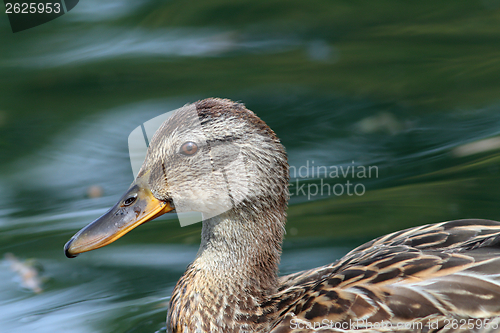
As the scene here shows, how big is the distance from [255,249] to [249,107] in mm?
2902

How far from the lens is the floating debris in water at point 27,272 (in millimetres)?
4699

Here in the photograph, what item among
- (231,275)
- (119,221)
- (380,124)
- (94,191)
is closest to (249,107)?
(380,124)

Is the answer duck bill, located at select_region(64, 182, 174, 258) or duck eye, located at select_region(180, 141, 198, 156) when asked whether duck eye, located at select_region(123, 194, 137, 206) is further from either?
duck eye, located at select_region(180, 141, 198, 156)

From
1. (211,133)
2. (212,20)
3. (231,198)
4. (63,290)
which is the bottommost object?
(63,290)

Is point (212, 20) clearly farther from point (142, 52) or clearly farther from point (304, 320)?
point (304, 320)

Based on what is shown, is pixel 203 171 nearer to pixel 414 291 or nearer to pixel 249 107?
pixel 414 291

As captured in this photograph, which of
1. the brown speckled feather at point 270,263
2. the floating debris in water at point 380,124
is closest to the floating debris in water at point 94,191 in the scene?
the brown speckled feather at point 270,263

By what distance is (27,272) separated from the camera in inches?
191

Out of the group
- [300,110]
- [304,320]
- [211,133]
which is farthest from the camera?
[300,110]

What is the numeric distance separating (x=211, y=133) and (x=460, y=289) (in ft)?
5.32

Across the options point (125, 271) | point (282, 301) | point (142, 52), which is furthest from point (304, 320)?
point (142, 52)

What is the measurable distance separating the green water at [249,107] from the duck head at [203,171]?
1.00 m

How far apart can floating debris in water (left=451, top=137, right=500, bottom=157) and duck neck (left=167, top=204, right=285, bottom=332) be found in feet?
8.62

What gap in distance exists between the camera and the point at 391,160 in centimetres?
573
